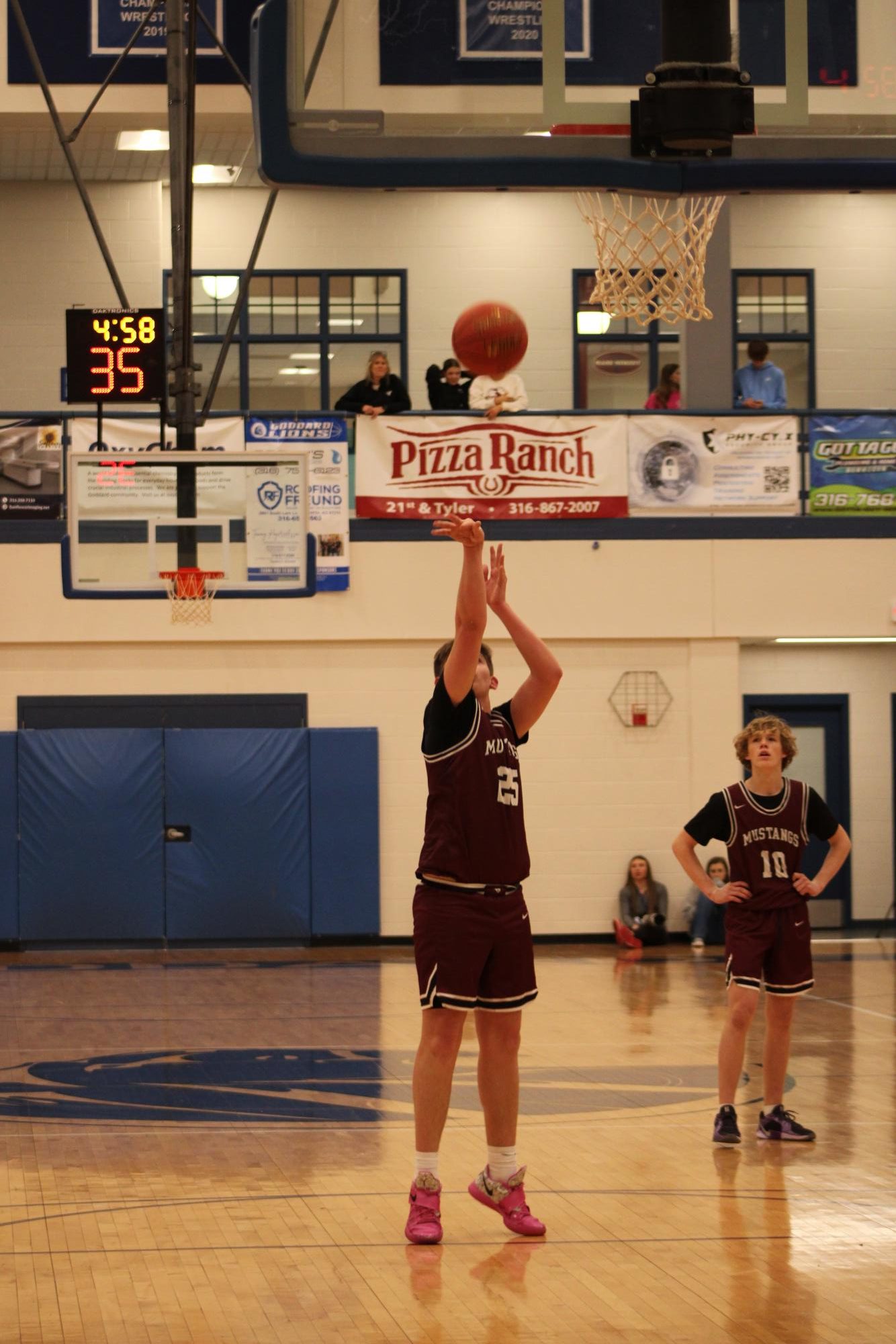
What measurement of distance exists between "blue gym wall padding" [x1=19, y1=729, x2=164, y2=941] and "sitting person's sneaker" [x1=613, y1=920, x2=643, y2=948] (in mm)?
4568

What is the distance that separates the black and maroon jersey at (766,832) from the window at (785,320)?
1332 cm

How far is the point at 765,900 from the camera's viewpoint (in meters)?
7.84

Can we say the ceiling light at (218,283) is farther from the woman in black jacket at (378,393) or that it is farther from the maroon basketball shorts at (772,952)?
the maroon basketball shorts at (772,952)

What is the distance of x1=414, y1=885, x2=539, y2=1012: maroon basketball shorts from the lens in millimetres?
5949

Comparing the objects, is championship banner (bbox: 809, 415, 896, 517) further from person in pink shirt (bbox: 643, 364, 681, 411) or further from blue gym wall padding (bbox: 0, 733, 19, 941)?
blue gym wall padding (bbox: 0, 733, 19, 941)

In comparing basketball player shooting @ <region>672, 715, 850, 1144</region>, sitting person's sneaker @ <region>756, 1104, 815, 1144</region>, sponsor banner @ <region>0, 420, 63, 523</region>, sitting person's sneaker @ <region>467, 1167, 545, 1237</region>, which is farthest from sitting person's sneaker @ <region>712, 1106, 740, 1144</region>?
Answer: sponsor banner @ <region>0, 420, 63, 523</region>

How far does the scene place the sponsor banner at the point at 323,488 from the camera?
55.8 ft

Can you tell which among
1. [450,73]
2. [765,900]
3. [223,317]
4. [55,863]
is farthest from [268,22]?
[223,317]

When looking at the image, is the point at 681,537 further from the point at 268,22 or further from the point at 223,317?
the point at 268,22

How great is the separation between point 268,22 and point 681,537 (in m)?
11.3

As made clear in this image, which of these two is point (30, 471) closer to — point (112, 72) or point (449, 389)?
point (112, 72)

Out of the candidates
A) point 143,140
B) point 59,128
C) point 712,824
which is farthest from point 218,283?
point 712,824

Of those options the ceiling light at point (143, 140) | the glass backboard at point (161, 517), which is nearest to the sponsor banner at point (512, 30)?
the glass backboard at point (161, 517)

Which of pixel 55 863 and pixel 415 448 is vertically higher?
pixel 415 448
